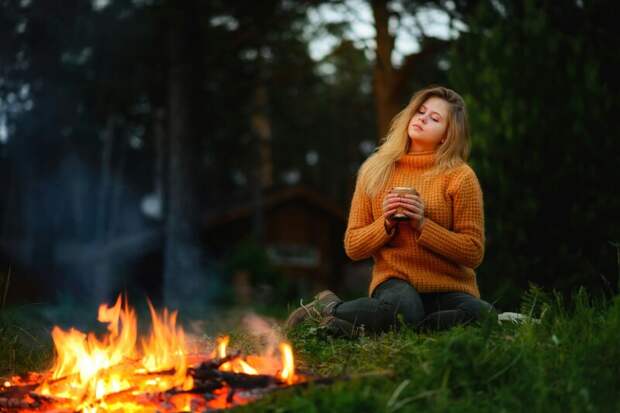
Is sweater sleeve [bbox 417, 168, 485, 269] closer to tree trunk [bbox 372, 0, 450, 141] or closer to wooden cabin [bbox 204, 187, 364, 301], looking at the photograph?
tree trunk [bbox 372, 0, 450, 141]

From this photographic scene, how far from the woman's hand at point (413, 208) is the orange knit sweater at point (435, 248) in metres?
0.09

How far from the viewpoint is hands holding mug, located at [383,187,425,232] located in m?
4.59

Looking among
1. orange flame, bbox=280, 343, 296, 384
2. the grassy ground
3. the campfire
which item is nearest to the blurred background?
the grassy ground

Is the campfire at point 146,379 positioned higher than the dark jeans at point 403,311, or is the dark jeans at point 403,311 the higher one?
the dark jeans at point 403,311

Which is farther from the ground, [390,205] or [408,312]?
[390,205]

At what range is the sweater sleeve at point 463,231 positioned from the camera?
15.4 ft

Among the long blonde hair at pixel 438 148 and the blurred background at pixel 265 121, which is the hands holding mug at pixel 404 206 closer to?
the long blonde hair at pixel 438 148

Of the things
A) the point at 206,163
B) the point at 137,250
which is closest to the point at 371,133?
the point at 206,163

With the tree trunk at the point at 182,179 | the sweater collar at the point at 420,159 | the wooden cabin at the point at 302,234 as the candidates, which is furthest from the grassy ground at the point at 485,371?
the wooden cabin at the point at 302,234

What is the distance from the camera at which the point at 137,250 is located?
73.5ft

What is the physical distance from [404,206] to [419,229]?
19 cm

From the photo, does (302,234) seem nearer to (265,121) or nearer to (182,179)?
(265,121)

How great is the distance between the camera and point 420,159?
506 centimetres

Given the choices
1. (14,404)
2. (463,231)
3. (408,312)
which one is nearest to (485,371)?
(408,312)
